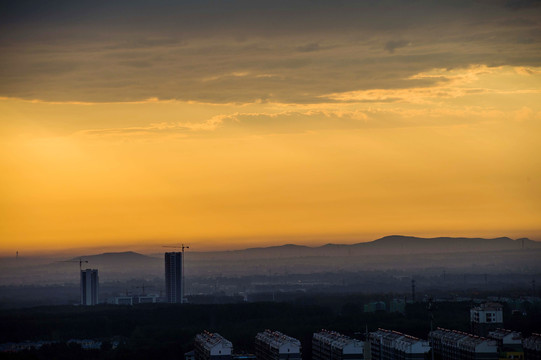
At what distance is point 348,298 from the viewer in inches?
5020

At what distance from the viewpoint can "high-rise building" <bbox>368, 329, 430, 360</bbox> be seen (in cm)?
5297

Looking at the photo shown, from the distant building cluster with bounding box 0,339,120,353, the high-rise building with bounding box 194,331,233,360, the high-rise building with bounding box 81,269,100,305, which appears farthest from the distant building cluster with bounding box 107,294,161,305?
the high-rise building with bounding box 194,331,233,360

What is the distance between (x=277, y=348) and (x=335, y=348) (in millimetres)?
3750

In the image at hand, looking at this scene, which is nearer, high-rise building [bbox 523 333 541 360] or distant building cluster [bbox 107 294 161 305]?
high-rise building [bbox 523 333 541 360]

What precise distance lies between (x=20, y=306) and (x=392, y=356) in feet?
207

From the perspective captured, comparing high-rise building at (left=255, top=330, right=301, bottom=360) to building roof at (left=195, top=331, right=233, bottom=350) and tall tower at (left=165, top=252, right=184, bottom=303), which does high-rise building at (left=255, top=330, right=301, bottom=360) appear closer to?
building roof at (left=195, top=331, right=233, bottom=350)

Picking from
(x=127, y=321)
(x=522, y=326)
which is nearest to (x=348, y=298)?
(x=127, y=321)

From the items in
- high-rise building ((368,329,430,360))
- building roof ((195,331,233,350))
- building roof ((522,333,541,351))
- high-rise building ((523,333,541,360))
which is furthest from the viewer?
building roof ((195,331,233,350))

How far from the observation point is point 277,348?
54.7 meters

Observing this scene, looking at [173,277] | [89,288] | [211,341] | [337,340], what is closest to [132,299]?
[89,288]

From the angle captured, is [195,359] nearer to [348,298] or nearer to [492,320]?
[492,320]

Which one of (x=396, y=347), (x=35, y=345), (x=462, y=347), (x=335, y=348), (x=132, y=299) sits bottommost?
(x=132, y=299)

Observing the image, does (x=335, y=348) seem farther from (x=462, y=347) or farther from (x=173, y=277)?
(x=173, y=277)

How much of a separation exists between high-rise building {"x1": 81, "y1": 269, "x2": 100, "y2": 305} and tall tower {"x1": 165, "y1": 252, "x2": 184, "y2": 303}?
951 centimetres
